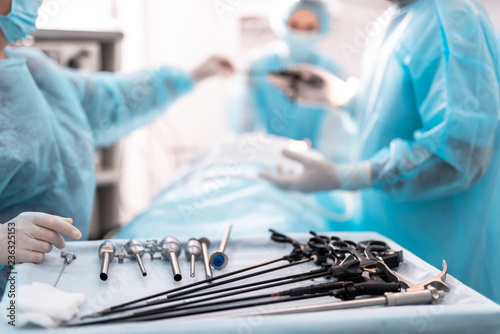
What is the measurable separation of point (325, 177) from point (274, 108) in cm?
129

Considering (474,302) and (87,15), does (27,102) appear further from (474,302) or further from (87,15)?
(87,15)

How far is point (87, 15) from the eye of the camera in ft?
8.43

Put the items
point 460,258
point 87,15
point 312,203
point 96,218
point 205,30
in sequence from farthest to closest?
1. point 205,30
2. point 96,218
3. point 87,15
4. point 312,203
5. point 460,258

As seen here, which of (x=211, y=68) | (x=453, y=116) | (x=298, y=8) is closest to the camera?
(x=453, y=116)

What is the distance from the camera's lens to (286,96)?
2.51m

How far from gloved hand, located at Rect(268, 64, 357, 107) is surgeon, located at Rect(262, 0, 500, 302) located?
406 millimetres

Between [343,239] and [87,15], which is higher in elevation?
[87,15]

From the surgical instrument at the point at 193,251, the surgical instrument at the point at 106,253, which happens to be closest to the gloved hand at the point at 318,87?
the surgical instrument at the point at 193,251

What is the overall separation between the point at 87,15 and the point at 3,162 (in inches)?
76.8

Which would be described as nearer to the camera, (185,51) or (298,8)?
(298,8)

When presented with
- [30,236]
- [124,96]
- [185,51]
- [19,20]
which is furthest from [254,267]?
[185,51]

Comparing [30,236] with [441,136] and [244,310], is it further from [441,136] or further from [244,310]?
[441,136]

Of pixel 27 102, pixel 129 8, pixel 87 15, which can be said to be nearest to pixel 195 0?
pixel 129 8

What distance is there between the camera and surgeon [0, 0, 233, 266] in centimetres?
80
